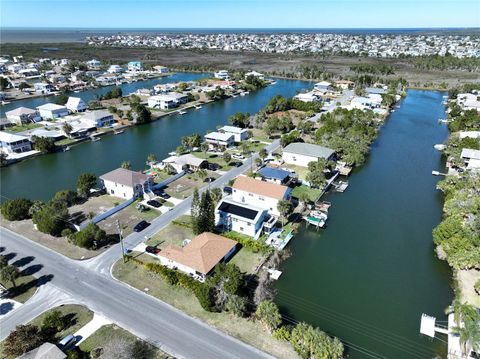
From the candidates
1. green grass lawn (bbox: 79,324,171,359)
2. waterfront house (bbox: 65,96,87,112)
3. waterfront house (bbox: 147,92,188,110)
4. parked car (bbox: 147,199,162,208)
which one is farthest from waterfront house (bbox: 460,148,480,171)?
waterfront house (bbox: 65,96,87,112)

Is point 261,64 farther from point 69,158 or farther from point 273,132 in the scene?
point 69,158

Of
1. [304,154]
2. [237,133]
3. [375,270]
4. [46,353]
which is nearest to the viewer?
[46,353]

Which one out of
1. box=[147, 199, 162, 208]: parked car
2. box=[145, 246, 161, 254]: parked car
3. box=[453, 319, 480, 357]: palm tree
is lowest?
box=[145, 246, 161, 254]: parked car

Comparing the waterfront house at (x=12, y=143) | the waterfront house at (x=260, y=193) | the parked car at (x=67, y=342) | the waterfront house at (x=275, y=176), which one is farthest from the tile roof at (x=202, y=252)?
the waterfront house at (x=12, y=143)

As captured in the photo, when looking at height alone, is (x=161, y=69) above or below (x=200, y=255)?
above

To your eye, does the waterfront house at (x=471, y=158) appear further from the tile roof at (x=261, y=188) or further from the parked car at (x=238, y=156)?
the parked car at (x=238, y=156)

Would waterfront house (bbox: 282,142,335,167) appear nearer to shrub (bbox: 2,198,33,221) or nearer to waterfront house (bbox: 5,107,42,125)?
shrub (bbox: 2,198,33,221)

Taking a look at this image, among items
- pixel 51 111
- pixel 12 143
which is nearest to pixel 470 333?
pixel 12 143

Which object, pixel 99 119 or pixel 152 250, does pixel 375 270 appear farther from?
pixel 99 119
